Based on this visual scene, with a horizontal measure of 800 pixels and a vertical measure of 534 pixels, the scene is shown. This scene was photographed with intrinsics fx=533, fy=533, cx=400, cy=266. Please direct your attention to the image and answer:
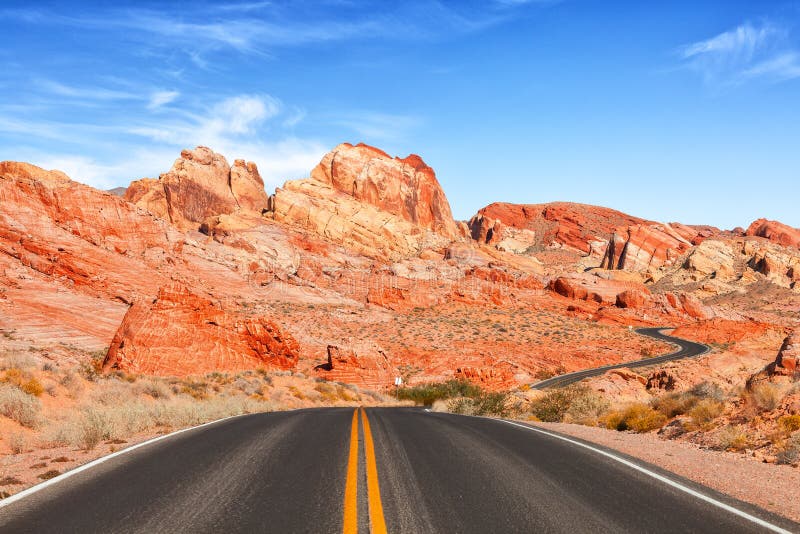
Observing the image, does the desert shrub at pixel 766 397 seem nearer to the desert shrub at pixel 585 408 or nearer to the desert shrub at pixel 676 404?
the desert shrub at pixel 676 404

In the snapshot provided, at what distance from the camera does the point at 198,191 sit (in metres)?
93.9

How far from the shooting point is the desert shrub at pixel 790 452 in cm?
906

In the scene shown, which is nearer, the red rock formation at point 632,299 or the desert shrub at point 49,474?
the desert shrub at point 49,474

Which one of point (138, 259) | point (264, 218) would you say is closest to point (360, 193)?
point (264, 218)

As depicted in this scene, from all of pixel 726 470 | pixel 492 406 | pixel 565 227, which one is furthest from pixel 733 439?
pixel 565 227

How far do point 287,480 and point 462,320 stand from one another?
61.2m

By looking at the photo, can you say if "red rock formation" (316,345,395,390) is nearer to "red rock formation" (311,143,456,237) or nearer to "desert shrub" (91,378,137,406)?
"desert shrub" (91,378,137,406)

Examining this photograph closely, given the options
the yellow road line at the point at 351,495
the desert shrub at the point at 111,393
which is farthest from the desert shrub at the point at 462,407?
the yellow road line at the point at 351,495

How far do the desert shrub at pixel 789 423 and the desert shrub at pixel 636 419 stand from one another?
3948 mm

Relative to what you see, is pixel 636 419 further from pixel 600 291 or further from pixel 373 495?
pixel 600 291

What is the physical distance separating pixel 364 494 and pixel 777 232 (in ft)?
678

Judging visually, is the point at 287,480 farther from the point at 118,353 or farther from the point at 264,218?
the point at 264,218

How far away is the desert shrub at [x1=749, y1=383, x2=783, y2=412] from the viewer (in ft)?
37.5

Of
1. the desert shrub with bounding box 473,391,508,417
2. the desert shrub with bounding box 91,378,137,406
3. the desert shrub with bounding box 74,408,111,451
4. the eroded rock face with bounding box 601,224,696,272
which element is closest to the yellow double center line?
the desert shrub with bounding box 74,408,111,451
